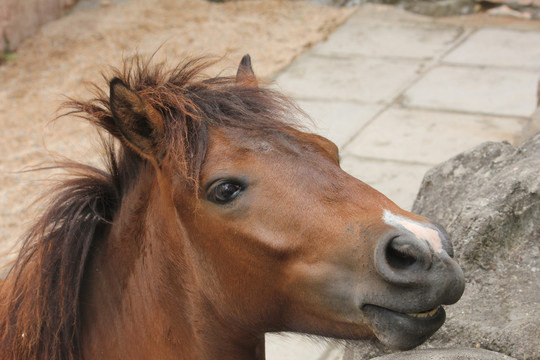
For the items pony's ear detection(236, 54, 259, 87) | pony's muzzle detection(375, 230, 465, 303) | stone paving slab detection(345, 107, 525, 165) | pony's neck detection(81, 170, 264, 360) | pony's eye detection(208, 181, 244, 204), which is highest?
pony's ear detection(236, 54, 259, 87)

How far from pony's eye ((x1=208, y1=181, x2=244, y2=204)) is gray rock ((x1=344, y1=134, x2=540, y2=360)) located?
69 centimetres

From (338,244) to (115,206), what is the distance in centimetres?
81

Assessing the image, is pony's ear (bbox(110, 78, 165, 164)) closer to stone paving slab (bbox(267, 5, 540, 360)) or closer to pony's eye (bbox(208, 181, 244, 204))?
pony's eye (bbox(208, 181, 244, 204))

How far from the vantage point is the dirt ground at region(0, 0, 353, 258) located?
6.12 meters

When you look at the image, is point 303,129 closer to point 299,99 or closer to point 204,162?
point 204,162

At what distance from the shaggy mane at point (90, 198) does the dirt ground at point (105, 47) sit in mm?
3266

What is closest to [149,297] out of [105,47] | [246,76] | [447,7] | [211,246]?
[211,246]

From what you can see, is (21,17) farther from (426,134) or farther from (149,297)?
(149,297)

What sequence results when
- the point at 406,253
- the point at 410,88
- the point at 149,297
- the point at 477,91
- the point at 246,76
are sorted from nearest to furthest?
1. the point at 406,253
2. the point at 149,297
3. the point at 246,76
4. the point at 477,91
5. the point at 410,88

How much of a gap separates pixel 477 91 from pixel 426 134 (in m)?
0.96

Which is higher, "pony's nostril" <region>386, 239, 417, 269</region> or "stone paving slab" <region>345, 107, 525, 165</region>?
"pony's nostril" <region>386, 239, 417, 269</region>

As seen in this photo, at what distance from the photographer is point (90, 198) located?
7.55ft

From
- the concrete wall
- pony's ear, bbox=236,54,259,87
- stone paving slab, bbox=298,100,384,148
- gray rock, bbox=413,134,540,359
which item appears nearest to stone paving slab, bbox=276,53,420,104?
stone paving slab, bbox=298,100,384,148

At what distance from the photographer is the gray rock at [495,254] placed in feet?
7.54
